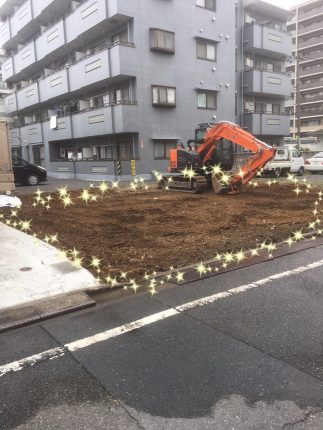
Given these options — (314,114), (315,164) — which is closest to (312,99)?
(314,114)

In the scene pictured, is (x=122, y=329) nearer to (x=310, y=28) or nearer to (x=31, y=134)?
(x=31, y=134)

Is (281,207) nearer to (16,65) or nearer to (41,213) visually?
(41,213)

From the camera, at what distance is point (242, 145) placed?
1303cm

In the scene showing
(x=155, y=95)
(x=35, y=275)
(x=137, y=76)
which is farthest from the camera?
(x=155, y=95)

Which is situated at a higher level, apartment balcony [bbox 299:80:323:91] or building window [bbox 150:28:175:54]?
apartment balcony [bbox 299:80:323:91]

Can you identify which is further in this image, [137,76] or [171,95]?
[171,95]

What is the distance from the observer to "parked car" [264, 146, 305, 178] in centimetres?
2245

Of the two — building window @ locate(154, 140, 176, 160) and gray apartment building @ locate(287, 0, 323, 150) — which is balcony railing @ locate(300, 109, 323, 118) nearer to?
gray apartment building @ locate(287, 0, 323, 150)

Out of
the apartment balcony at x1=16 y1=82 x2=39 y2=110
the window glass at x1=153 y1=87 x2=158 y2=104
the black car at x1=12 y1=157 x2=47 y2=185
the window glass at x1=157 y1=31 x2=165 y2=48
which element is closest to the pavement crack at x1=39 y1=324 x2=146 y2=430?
the black car at x1=12 y1=157 x2=47 y2=185

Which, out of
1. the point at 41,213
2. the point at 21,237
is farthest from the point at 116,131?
the point at 21,237

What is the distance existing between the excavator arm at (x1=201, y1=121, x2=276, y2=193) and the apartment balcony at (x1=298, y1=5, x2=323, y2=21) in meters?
58.5

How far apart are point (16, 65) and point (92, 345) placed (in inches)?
1388

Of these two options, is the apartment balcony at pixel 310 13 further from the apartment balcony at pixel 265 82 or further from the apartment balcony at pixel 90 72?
the apartment balcony at pixel 90 72

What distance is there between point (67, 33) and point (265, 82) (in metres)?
15.1
